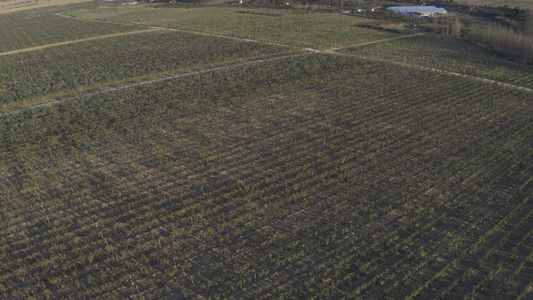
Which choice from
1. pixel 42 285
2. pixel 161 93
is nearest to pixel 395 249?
pixel 42 285

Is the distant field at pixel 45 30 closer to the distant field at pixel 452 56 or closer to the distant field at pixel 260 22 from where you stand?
the distant field at pixel 260 22

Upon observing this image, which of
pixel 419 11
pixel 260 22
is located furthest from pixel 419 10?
pixel 260 22

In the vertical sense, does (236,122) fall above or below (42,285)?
above

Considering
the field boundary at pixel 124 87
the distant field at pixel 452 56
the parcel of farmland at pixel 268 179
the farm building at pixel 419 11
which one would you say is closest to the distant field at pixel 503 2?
the farm building at pixel 419 11

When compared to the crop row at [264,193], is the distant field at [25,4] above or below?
above

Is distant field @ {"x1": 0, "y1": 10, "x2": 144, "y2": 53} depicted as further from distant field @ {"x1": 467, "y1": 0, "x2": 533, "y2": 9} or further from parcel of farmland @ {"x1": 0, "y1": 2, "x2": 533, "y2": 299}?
distant field @ {"x1": 467, "y1": 0, "x2": 533, "y2": 9}

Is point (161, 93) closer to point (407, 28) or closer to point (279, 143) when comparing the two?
point (279, 143)
